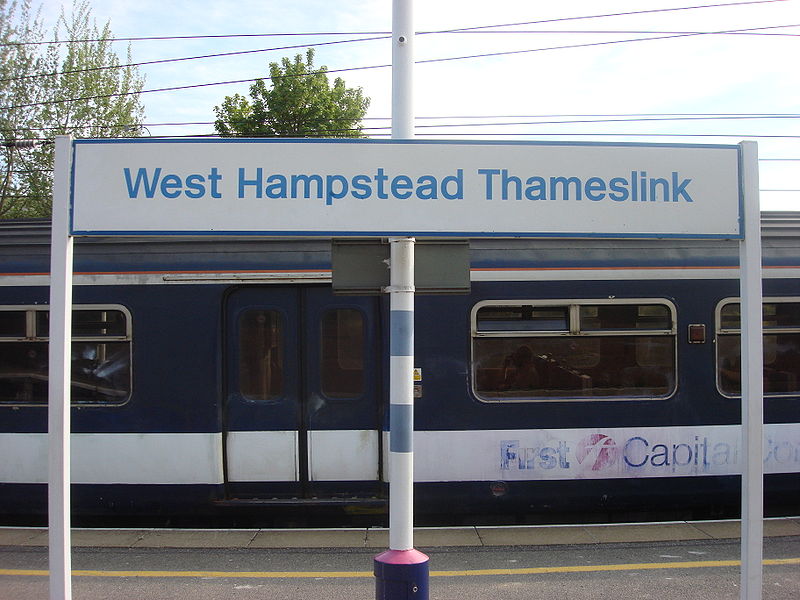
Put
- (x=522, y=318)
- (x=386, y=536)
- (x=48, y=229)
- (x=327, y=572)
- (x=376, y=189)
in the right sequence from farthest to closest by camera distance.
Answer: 1. (x=48, y=229)
2. (x=522, y=318)
3. (x=386, y=536)
4. (x=327, y=572)
5. (x=376, y=189)

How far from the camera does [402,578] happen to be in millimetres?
3781

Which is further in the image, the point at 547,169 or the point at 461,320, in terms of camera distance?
the point at 461,320

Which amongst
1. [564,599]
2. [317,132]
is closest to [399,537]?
[564,599]

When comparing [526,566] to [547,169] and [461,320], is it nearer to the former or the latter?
[461,320]

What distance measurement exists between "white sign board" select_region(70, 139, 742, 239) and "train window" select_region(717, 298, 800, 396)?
9.64 feet

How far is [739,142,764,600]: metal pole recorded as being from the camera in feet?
13.0

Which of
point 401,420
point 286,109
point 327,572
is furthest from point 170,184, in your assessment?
point 286,109

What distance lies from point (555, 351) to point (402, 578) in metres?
3.11

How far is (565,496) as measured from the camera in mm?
6430

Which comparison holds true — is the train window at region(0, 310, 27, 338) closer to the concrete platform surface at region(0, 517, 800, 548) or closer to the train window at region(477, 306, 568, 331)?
the concrete platform surface at region(0, 517, 800, 548)

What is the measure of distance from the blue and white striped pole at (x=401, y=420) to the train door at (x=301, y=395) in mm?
2491

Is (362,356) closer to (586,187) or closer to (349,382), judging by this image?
(349,382)

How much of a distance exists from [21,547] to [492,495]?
3.90 metres

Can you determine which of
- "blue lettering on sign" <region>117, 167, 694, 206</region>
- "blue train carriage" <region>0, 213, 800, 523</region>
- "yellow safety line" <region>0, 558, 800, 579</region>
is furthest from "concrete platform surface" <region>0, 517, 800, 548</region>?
"blue lettering on sign" <region>117, 167, 694, 206</region>
